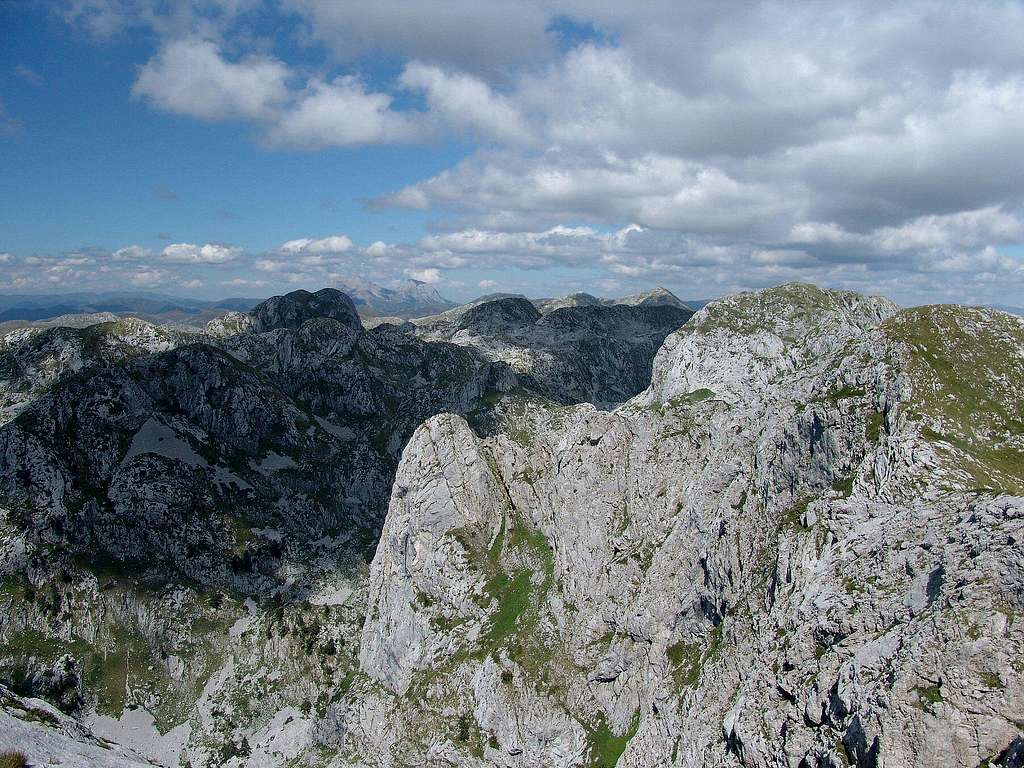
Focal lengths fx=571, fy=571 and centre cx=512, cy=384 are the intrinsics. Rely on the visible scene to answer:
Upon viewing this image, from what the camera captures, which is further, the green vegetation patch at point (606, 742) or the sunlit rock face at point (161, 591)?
the sunlit rock face at point (161, 591)

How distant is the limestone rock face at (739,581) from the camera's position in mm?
35969

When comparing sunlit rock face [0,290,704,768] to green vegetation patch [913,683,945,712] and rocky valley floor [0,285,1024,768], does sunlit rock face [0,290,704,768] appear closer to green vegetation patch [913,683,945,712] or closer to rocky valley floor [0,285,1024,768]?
rocky valley floor [0,285,1024,768]

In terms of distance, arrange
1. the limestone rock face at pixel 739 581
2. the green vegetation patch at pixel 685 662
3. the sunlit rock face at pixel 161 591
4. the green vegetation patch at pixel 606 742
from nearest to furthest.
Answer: the limestone rock face at pixel 739 581 < the green vegetation patch at pixel 685 662 < the green vegetation patch at pixel 606 742 < the sunlit rock face at pixel 161 591

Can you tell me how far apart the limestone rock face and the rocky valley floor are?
0.95ft

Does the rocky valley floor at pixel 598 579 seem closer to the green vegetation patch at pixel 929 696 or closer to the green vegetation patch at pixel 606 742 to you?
the green vegetation patch at pixel 929 696

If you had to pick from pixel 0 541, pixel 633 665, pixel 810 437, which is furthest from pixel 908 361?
pixel 0 541

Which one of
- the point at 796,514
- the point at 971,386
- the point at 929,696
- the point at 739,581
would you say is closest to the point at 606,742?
the point at 739,581

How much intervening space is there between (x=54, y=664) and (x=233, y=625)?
39177mm

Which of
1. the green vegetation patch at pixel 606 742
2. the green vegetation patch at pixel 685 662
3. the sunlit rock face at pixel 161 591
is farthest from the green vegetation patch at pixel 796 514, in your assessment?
the sunlit rock face at pixel 161 591

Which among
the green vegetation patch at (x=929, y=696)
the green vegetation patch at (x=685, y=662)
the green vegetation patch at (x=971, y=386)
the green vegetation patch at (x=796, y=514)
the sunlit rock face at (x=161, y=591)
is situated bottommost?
the sunlit rock face at (x=161, y=591)

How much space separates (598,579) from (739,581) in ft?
91.2

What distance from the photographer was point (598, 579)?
84.6 meters

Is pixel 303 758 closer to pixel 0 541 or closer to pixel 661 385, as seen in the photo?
pixel 0 541

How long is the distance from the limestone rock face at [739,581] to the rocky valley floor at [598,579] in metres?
0.29
